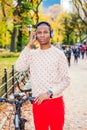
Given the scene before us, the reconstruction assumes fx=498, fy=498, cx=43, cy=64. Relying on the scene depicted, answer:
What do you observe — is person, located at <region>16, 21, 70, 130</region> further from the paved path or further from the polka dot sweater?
the paved path

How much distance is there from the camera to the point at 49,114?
5.35 m

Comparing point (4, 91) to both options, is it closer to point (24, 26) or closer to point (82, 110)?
point (82, 110)

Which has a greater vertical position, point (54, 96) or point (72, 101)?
point (54, 96)

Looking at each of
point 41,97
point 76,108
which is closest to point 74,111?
point 76,108

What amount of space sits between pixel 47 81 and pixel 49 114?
0.36 m

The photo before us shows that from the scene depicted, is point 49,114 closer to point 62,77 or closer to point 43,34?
point 62,77

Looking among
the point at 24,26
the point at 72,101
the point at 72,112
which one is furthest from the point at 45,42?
the point at 24,26

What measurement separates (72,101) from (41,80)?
1128 centimetres

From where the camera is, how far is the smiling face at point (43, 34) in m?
5.46

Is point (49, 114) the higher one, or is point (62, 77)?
point (62, 77)

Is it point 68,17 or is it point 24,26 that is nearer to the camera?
point 24,26

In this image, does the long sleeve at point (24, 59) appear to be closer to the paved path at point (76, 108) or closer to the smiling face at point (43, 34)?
the smiling face at point (43, 34)

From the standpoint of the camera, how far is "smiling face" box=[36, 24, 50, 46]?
5.46 m

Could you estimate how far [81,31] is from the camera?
4311 inches
